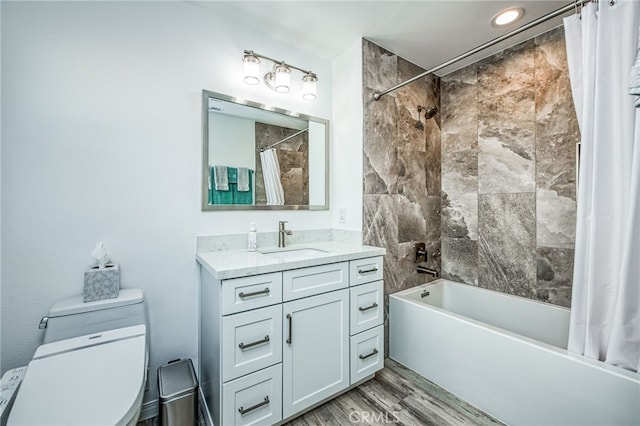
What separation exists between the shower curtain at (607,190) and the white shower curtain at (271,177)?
1.72 meters

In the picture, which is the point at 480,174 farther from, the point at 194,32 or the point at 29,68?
the point at 29,68

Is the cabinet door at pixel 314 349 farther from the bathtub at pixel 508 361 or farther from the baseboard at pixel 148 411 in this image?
the baseboard at pixel 148 411

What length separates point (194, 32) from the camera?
1.62 m

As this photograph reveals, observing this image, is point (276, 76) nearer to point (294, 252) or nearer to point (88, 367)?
point (294, 252)

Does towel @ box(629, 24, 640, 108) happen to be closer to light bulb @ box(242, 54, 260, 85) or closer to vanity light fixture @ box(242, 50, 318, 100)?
vanity light fixture @ box(242, 50, 318, 100)

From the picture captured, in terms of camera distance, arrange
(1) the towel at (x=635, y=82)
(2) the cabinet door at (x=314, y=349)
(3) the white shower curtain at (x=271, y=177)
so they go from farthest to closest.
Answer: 1. (3) the white shower curtain at (x=271, y=177)
2. (2) the cabinet door at (x=314, y=349)
3. (1) the towel at (x=635, y=82)

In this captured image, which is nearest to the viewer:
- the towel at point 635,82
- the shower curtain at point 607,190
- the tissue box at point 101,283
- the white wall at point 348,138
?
the towel at point 635,82

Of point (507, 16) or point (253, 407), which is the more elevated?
point (507, 16)

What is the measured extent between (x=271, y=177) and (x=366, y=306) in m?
1.12

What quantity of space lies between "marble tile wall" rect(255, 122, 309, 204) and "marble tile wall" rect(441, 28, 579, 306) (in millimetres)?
1404

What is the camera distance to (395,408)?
151cm

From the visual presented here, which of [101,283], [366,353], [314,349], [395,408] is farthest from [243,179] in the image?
[395,408]

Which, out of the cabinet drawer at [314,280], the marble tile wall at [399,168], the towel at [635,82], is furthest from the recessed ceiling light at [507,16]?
the cabinet drawer at [314,280]

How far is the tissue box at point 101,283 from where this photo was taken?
4.00 ft
